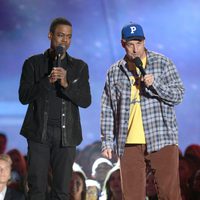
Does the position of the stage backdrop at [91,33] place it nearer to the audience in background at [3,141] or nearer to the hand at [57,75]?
the audience in background at [3,141]

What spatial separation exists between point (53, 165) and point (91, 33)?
4.39ft

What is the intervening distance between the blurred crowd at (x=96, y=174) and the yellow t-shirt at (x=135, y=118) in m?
1.01

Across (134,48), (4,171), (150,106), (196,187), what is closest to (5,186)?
(4,171)

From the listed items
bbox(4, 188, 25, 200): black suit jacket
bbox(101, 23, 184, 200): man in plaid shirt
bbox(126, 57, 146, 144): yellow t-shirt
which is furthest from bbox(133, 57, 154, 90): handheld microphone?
bbox(4, 188, 25, 200): black suit jacket

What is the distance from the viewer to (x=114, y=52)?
321cm

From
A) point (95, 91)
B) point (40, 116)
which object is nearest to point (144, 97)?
point (40, 116)

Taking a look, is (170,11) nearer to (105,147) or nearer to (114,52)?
(114,52)

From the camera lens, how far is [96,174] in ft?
10.5

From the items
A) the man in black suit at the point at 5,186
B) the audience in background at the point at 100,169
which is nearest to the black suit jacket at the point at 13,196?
the man in black suit at the point at 5,186

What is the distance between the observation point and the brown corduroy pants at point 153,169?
2076 mm

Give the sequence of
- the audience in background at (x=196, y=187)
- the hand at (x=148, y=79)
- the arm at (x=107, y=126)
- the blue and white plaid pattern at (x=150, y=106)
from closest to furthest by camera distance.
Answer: the hand at (x=148, y=79) → the blue and white plaid pattern at (x=150, y=106) → the arm at (x=107, y=126) → the audience in background at (x=196, y=187)

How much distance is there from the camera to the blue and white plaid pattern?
213 centimetres

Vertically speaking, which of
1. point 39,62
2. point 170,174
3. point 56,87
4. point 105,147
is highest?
point 39,62

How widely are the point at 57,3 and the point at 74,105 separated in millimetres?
1216
